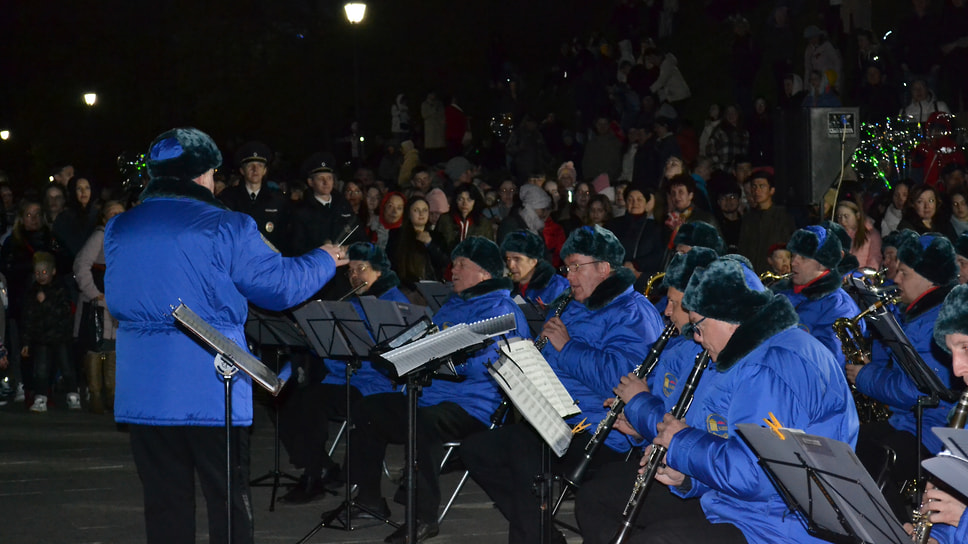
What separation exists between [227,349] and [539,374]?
4.38 feet

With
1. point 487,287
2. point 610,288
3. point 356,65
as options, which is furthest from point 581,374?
point 356,65

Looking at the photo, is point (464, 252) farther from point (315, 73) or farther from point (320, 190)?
point (315, 73)

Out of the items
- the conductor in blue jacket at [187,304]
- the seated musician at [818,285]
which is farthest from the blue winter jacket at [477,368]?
the conductor in blue jacket at [187,304]

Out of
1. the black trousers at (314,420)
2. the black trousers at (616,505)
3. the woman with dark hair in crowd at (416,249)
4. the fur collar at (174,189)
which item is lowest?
the black trousers at (314,420)

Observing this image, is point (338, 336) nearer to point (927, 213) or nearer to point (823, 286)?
point (823, 286)

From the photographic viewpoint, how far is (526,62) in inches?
1043

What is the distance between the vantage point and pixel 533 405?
4820 millimetres

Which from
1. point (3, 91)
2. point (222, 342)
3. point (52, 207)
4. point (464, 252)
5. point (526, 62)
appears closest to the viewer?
point (222, 342)

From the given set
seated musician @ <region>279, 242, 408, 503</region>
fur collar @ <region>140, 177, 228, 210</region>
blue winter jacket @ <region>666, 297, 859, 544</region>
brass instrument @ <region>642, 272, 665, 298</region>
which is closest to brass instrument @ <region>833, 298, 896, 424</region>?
brass instrument @ <region>642, 272, 665, 298</region>

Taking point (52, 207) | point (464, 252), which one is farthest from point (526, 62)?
point (464, 252)

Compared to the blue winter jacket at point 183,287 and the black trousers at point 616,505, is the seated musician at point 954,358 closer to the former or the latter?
the black trousers at point 616,505

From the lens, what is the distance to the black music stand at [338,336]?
6.84 m

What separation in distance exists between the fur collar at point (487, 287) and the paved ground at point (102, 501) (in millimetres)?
1337

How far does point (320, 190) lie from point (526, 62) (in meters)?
15.9
